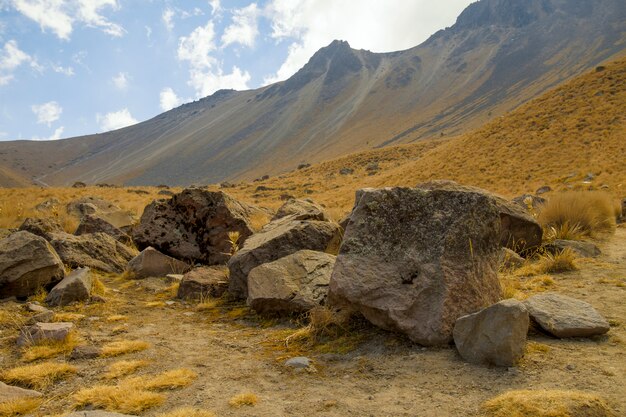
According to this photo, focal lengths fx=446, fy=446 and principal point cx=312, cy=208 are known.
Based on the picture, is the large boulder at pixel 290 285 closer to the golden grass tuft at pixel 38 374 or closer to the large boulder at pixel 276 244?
the large boulder at pixel 276 244

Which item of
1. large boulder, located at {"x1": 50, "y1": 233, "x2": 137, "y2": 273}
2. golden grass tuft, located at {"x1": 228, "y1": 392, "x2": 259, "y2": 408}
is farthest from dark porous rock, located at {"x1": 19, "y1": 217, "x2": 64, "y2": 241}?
golden grass tuft, located at {"x1": 228, "y1": 392, "x2": 259, "y2": 408}

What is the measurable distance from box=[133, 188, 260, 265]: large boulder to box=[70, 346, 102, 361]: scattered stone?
Result: 16.5ft

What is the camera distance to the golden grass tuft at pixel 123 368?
15.3 ft

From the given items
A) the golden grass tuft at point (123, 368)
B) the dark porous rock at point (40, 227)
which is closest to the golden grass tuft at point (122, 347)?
the golden grass tuft at point (123, 368)

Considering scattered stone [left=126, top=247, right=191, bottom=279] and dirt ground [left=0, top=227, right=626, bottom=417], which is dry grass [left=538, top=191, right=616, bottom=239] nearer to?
dirt ground [left=0, top=227, right=626, bottom=417]

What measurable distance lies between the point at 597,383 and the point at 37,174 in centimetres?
19178

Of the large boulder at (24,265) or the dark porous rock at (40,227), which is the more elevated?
the dark porous rock at (40,227)

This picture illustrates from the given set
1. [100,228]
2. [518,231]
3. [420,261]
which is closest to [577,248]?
[518,231]

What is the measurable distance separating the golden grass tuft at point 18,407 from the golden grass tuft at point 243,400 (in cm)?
178

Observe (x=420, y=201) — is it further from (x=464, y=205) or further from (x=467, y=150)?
(x=467, y=150)

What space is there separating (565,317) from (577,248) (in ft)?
15.6

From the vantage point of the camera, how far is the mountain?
108m

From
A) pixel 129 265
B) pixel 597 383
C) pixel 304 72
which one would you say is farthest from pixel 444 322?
pixel 304 72

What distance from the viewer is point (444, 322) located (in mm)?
4797
